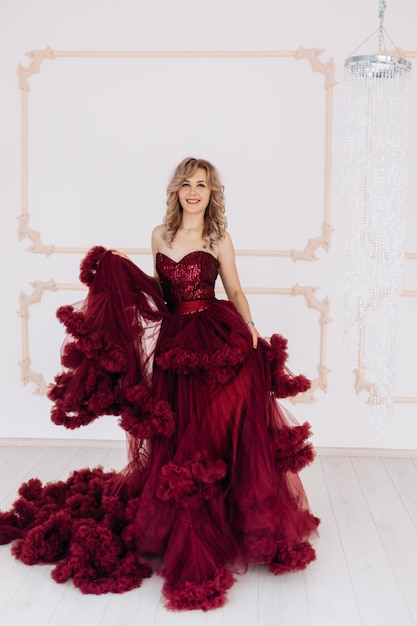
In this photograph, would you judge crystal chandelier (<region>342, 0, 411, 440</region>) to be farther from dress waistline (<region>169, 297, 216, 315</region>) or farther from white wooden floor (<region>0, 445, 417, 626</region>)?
dress waistline (<region>169, 297, 216, 315</region>)

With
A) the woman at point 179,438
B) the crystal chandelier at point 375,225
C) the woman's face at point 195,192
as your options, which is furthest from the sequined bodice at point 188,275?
the crystal chandelier at point 375,225

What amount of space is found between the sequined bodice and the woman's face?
0.22 m

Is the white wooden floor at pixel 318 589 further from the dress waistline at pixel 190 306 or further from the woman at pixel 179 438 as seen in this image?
the dress waistline at pixel 190 306

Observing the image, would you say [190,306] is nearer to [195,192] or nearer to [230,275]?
[230,275]

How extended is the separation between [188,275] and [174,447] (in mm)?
807

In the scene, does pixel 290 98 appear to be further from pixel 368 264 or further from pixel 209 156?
→ pixel 368 264

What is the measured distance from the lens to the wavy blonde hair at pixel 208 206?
3615 mm

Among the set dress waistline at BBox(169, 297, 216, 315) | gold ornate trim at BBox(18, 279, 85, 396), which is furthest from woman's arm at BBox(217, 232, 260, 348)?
gold ornate trim at BBox(18, 279, 85, 396)

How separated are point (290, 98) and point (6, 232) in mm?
2019

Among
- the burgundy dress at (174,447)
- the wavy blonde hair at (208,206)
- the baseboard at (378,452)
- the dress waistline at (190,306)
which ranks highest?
the wavy blonde hair at (208,206)

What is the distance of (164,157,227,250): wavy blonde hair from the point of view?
3615mm

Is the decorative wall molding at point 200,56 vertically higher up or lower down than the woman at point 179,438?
higher up

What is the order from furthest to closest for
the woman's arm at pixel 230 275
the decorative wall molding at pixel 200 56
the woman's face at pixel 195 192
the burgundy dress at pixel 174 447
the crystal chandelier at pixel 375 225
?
the decorative wall molding at pixel 200 56
the crystal chandelier at pixel 375 225
the woman's arm at pixel 230 275
the woman's face at pixel 195 192
the burgundy dress at pixel 174 447

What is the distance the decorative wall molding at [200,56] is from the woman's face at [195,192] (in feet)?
4.49
